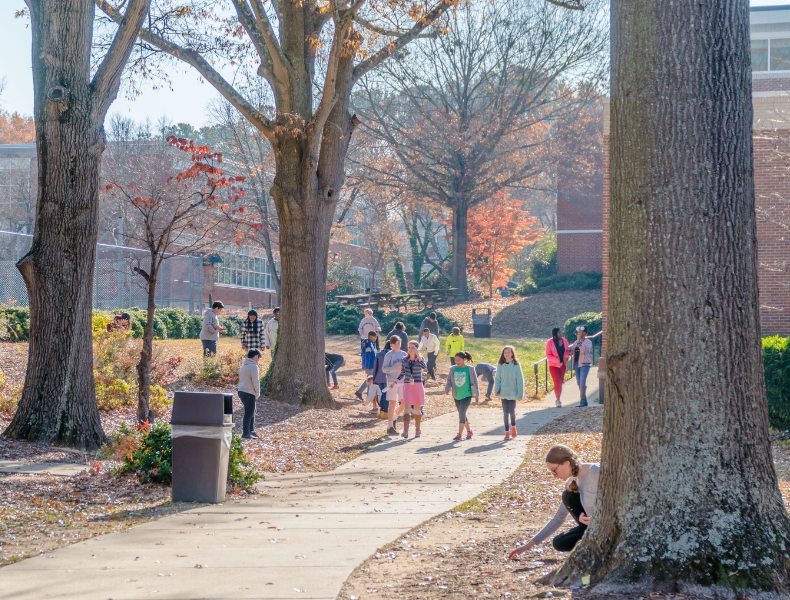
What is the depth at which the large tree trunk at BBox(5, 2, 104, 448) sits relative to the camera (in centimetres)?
1128

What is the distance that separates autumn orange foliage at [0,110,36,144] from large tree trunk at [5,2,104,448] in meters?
49.8

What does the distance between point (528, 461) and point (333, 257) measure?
132 feet

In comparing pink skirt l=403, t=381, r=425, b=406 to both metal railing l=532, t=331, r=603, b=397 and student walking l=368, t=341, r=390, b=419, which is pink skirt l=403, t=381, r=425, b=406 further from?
metal railing l=532, t=331, r=603, b=397

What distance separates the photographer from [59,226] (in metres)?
11.3

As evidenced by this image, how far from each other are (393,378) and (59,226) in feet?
20.8

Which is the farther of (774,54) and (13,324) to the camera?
(774,54)

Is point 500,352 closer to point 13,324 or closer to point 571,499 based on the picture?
point 13,324

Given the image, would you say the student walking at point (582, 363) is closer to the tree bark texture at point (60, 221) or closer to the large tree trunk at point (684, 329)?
the tree bark texture at point (60, 221)

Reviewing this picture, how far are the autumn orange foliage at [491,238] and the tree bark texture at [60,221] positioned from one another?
3585cm

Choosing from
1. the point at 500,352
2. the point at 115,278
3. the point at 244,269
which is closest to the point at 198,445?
the point at 500,352

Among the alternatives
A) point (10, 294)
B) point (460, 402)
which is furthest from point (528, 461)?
point (10, 294)

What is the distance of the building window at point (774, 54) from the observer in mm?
30094

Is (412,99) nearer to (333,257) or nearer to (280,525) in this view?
(333,257)

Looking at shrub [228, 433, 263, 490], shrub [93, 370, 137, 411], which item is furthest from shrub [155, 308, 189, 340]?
shrub [228, 433, 263, 490]
